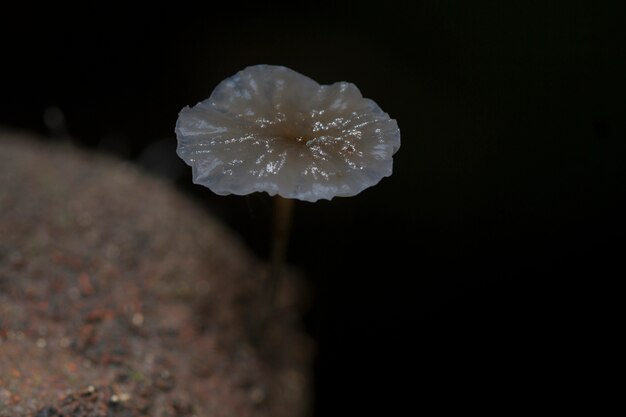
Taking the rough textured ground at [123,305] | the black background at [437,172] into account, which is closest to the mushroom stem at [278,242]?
the rough textured ground at [123,305]

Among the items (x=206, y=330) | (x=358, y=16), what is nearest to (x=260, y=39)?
(x=358, y=16)

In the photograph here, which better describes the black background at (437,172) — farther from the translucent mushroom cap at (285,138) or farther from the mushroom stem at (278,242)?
the translucent mushroom cap at (285,138)

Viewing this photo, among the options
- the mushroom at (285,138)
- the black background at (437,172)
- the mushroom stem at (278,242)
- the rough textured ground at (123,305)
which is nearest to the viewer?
the mushroom at (285,138)

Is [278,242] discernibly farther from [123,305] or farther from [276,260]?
[123,305]

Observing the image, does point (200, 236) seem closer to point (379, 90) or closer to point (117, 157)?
point (117, 157)

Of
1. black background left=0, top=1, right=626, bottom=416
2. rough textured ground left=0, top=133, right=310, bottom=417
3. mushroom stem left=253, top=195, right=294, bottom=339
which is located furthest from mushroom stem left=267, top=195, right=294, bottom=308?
black background left=0, top=1, right=626, bottom=416

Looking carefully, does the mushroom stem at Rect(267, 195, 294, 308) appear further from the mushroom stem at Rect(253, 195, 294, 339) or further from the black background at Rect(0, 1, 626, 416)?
the black background at Rect(0, 1, 626, 416)

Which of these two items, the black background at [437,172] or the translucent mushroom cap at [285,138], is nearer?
the translucent mushroom cap at [285,138]
